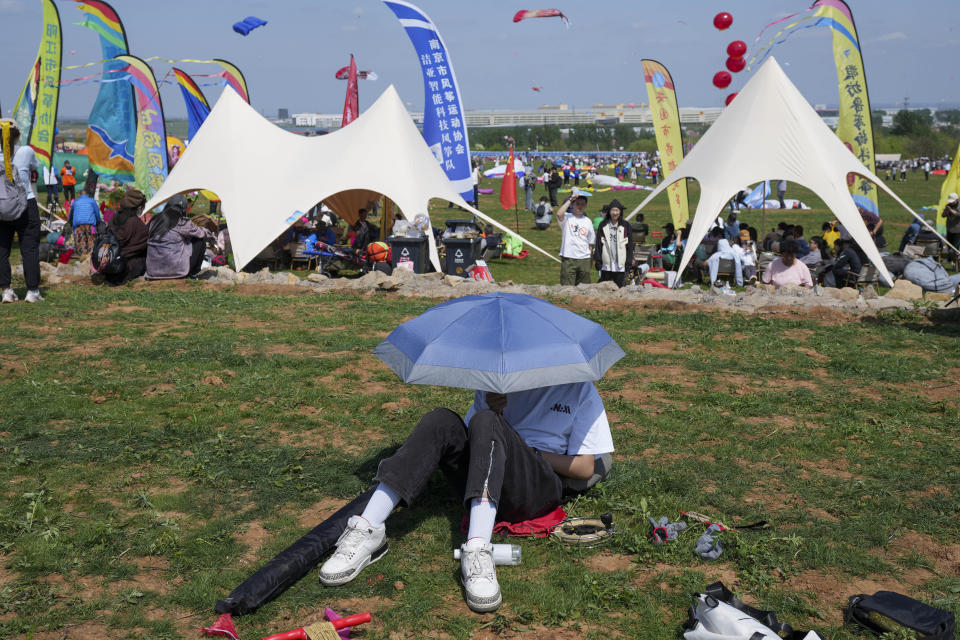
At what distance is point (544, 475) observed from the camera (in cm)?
389

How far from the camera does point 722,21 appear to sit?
17344 mm

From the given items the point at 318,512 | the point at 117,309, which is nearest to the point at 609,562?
the point at 318,512

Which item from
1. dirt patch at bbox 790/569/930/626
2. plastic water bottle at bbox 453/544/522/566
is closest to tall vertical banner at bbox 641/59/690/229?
dirt patch at bbox 790/569/930/626

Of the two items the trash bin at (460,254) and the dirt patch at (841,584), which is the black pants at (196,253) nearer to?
the trash bin at (460,254)

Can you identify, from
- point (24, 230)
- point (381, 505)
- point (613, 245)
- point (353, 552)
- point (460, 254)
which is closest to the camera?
point (353, 552)

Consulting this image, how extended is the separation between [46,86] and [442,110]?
9207 mm

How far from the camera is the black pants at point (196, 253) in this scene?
39.0ft

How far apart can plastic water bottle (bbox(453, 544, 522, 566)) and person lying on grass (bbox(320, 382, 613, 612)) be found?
0.20 metres

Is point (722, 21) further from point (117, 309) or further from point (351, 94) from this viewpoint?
point (117, 309)

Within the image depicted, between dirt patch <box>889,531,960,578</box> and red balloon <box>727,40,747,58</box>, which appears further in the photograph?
red balloon <box>727,40,747,58</box>

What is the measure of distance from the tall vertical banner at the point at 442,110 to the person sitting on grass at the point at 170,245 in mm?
7509

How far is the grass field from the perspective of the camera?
3.41 metres

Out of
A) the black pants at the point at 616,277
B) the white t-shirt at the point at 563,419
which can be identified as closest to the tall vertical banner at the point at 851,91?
the black pants at the point at 616,277

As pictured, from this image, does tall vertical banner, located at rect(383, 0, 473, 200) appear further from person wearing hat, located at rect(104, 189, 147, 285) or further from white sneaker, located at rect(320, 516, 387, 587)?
white sneaker, located at rect(320, 516, 387, 587)
